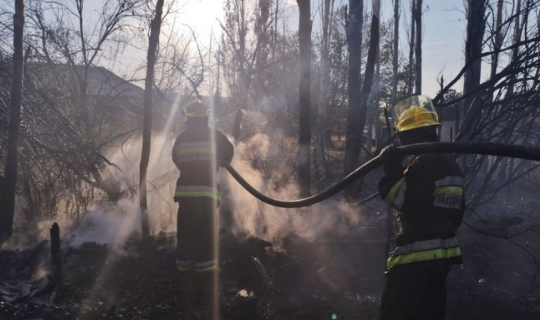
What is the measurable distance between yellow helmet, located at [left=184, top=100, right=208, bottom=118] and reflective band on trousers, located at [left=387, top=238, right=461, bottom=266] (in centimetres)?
313

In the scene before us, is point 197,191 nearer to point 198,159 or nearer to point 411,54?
point 198,159

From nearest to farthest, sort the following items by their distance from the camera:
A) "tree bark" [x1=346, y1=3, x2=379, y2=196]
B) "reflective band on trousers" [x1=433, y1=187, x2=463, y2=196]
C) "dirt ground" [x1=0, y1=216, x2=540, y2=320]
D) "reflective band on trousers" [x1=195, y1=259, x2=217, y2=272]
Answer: "reflective band on trousers" [x1=433, y1=187, x2=463, y2=196] → "dirt ground" [x1=0, y1=216, x2=540, y2=320] → "tree bark" [x1=346, y1=3, x2=379, y2=196] → "reflective band on trousers" [x1=195, y1=259, x2=217, y2=272]

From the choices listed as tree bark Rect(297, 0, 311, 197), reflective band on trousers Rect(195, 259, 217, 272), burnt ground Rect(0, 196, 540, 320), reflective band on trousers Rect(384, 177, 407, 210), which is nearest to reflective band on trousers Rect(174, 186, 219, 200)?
reflective band on trousers Rect(195, 259, 217, 272)

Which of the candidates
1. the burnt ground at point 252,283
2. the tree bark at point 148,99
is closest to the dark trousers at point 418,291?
the burnt ground at point 252,283

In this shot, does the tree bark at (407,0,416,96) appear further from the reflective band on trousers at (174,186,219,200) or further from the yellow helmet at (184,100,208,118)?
the reflective band on trousers at (174,186,219,200)

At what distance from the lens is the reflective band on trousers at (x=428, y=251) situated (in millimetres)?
3447

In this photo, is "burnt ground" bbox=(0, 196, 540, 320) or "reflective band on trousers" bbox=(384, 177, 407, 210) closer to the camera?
"reflective band on trousers" bbox=(384, 177, 407, 210)

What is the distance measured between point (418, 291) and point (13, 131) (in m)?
5.69

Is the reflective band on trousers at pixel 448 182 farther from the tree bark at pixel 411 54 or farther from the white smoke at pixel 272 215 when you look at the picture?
the tree bark at pixel 411 54

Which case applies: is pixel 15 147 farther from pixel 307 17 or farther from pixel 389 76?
pixel 389 76

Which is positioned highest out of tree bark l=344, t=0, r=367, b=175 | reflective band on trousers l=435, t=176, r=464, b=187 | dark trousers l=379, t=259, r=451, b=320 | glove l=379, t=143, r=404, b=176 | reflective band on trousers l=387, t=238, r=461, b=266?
tree bark l=344, t=0, r=367, b=175

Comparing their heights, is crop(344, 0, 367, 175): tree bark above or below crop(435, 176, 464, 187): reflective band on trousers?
above

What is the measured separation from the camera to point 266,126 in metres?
18.7

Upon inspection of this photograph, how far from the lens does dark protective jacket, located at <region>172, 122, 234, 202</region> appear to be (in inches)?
220
